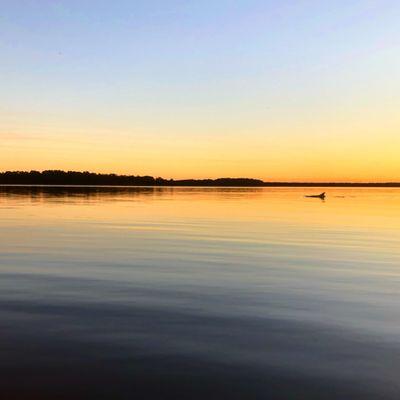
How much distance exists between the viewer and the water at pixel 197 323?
846cm

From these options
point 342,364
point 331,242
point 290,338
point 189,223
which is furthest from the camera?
point 189,223

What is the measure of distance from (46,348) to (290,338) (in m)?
5.47

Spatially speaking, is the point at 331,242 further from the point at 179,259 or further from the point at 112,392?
the point at 112,392

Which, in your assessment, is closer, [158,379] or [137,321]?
[158,379]

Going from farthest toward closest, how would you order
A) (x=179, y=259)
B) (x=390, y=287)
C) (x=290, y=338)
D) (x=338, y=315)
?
(x=179, y=259) < (x=390, y=287) < (x=338, y=315) < (x=290, y=338)

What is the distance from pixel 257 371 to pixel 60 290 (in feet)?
29.7

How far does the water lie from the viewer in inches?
333

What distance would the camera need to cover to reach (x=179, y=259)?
23578mm

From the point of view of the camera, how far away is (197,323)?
40.4 feet

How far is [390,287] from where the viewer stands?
17578 millimetres

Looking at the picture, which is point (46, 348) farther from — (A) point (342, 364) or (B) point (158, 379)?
(A) point (342, 364)

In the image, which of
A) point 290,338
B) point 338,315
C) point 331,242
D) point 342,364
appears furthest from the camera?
point 331,242

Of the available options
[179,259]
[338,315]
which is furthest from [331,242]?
[338,315]

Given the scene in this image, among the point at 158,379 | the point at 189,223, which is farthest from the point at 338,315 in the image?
the point at 189,223
